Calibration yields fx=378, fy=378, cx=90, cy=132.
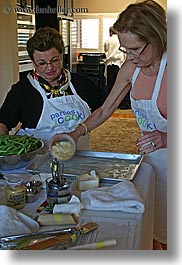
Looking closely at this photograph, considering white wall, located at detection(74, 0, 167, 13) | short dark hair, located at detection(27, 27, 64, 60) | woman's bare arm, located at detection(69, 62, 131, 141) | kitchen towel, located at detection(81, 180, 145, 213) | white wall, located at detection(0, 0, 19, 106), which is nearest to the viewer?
kitchen towel, located at detection(81, 180, 145, 213)

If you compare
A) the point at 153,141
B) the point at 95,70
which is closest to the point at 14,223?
the point at 153,141

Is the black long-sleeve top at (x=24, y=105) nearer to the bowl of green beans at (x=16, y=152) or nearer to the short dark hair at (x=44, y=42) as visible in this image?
the short dark hair at (x=44, y=42)

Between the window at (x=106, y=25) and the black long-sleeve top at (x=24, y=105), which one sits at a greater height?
the window at (x=106, y=25)

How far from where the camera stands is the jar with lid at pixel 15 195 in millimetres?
758

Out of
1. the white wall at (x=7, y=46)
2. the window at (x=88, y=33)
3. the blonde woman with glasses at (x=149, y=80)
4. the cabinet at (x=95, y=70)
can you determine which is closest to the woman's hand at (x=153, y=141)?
A: the blonde woman with glasses at (x=149, y=80)

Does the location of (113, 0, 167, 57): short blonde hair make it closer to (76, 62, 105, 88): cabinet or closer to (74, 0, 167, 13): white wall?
(76, 62, 105, 88): cabinet

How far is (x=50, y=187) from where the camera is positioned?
76cm

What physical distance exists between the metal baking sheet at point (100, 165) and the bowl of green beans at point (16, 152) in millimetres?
30

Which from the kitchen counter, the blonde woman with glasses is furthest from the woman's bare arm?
the kitchen counter

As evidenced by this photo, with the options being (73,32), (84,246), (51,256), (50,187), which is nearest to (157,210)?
(50,187)

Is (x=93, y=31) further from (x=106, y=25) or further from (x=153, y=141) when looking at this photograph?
(x=153, y=141)

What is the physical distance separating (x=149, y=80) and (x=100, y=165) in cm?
30

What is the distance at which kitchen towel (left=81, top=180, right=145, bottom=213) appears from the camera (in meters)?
0.75

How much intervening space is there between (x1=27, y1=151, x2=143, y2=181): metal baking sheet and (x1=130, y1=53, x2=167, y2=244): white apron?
0.06 meters
